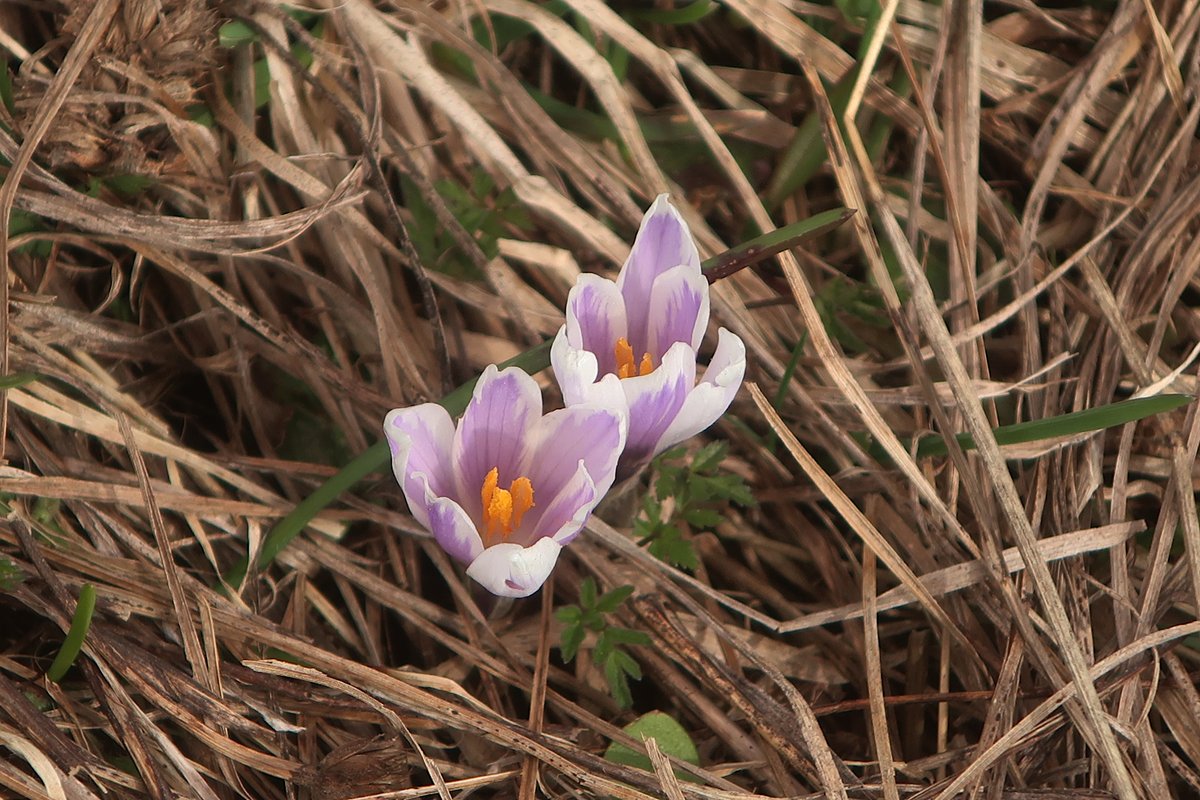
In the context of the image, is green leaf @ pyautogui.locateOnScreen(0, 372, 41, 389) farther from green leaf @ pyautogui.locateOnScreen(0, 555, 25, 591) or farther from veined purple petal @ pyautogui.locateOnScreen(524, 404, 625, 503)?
veined purple petal @ pyautogui.locateOnScreen(524, 404, 625, 503)

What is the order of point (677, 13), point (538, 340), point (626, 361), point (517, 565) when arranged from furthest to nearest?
point (677, 13) → point (538, 340) → point (626, 361) → point (517, 565)

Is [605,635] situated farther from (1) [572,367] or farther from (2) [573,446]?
(1) [572,367]

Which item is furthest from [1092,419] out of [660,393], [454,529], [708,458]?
[454,529]

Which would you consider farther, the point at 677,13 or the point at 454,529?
the point at 677,13

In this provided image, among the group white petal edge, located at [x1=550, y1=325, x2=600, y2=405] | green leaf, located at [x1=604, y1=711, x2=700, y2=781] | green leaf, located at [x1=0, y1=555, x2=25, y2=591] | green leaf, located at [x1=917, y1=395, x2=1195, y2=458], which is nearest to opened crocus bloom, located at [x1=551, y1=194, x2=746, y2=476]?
white petal edge, located at [x1=550, y1=325, x2=600, y2=405]

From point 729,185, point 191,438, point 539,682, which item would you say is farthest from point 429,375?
point 729,185

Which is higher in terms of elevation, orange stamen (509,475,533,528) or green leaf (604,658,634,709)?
orange stamen (509,475,533,528)
